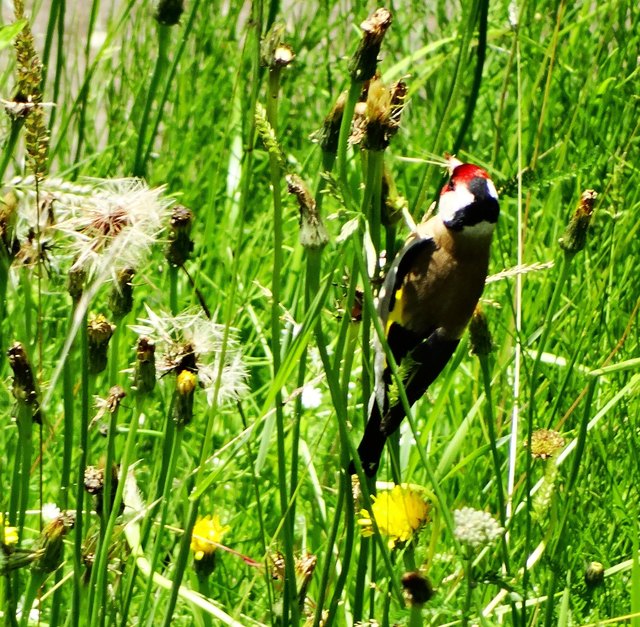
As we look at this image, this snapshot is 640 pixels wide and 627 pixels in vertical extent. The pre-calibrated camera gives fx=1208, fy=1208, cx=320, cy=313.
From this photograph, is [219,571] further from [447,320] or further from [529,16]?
[529,16]

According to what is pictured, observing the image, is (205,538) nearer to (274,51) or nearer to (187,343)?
(187,343)

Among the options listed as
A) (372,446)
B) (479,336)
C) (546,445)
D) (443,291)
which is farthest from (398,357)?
(546,445)

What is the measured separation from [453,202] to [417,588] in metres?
1.09

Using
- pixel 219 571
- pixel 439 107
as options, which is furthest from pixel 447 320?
pixel 439 107

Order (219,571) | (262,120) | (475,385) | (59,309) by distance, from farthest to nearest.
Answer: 1. (59,309)
2. (475,385)
3. (219,571)
4. (262,120)

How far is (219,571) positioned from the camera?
203cm

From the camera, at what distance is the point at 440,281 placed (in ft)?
7.02

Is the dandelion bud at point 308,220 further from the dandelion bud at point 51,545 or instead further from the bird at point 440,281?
the bird at point 440,281

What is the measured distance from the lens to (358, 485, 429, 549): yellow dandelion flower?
1.39 m

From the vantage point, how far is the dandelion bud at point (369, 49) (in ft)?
4.20

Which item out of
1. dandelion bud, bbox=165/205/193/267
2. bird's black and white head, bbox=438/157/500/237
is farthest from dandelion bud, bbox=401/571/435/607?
bird's black and white head, bbox=438/157/500/237

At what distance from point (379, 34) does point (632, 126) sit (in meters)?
1.70

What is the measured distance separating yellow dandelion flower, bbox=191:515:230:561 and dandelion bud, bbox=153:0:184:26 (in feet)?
2.11

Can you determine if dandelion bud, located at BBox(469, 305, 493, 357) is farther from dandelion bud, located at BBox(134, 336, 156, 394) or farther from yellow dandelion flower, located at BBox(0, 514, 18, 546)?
yellow dandelion flower, located at BBox(0, 514, 18, 546)
